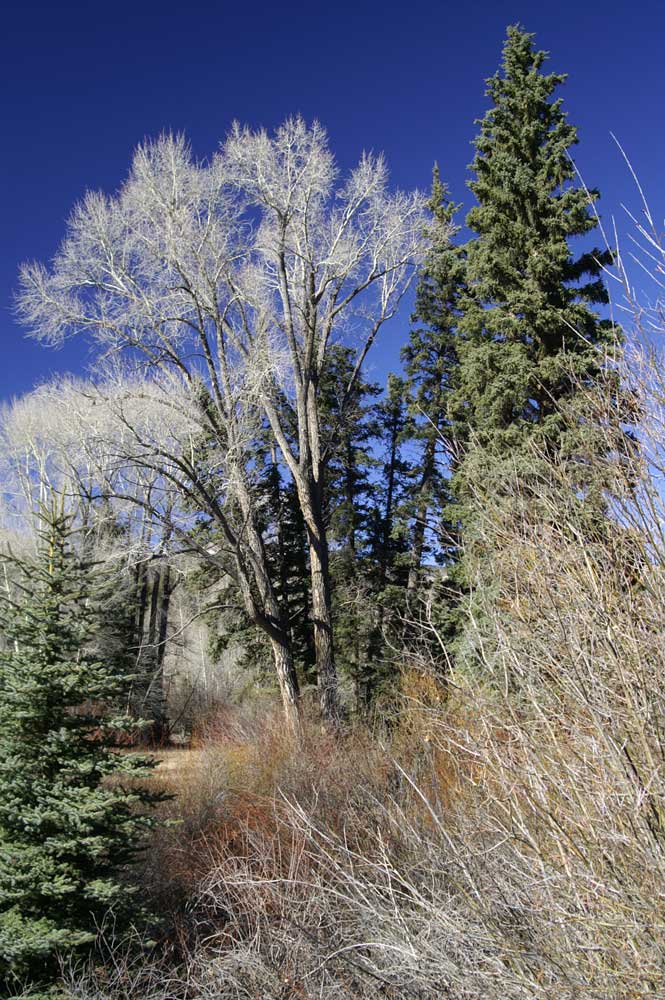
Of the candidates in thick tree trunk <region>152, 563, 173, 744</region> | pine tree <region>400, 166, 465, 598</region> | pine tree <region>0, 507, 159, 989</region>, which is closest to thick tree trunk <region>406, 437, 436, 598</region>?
pine tree <region>400, 166, 465, 598</region>

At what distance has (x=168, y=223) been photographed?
44.7ft

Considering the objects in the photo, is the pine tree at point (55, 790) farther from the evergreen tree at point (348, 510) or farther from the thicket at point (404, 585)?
the evergreen tree at point (348, 510)

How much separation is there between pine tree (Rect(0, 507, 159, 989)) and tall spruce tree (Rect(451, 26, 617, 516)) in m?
7.80

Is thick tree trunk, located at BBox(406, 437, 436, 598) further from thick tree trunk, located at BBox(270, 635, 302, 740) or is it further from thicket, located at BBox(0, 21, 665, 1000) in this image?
thick tree trunk, located at BBox(270, 635, 302, 740)

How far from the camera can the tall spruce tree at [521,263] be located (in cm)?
1265

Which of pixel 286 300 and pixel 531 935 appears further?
pixel 286 300

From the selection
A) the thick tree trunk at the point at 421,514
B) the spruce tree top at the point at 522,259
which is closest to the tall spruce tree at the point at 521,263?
the spruce tree top at the point at 522,259

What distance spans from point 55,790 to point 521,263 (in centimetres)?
1285

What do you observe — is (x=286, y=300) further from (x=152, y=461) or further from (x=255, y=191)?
(x=152, y=461)

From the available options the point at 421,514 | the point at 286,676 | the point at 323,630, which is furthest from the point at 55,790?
the point at 421,514

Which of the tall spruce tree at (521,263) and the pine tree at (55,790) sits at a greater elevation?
the tall spruce tree at (521,263)

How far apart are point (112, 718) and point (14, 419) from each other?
20531 millimetres

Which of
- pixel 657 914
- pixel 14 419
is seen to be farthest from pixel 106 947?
pixel 14 419

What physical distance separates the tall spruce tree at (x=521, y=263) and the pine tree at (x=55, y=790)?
7.80 meters
